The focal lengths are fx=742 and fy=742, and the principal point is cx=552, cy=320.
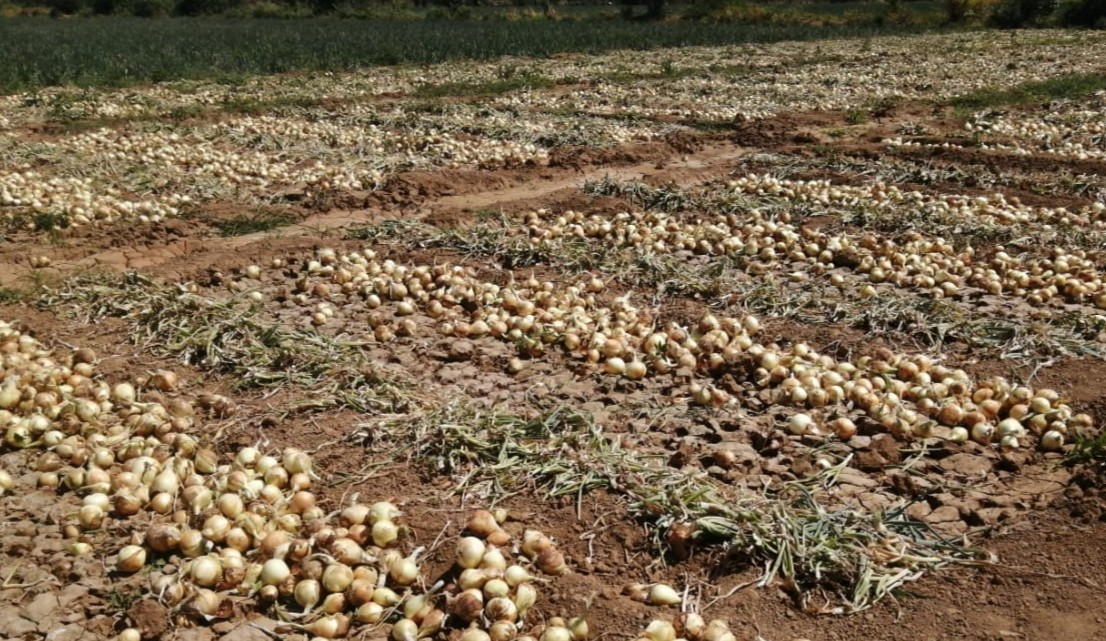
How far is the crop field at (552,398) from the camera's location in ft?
8.09

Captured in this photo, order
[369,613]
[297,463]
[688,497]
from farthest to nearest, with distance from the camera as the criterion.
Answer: [297,463] < [688,497] < [369,613]

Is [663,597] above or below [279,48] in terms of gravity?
below

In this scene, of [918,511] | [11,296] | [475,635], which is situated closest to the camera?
[475,635]

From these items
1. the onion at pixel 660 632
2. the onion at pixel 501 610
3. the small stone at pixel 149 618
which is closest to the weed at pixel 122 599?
the small stone at pixel 149 618

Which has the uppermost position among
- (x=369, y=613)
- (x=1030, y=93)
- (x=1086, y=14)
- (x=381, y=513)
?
(x=1086, y=14)

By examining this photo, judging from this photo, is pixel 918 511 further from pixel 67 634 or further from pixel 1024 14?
A: pixel 1024 14

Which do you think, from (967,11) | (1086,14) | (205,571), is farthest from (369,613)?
(967,11)

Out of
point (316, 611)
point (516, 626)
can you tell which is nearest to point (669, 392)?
point (516, 626)

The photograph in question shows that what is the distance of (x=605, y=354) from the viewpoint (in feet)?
13.7

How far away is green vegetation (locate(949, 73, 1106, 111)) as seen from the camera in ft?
44.0

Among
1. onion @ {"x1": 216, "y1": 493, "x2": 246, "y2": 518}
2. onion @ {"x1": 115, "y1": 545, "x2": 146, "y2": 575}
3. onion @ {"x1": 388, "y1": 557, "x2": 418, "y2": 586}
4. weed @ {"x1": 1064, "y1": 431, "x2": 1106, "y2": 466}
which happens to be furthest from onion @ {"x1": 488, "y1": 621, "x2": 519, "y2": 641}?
weed @ {"x1": 1064, "y1": 431, "x2": 1106, "y2": 466}

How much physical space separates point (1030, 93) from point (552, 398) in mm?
14463

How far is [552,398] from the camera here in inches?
149

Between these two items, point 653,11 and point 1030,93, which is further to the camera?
point 653,11
